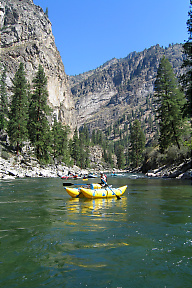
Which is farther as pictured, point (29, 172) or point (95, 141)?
point (95, 141)

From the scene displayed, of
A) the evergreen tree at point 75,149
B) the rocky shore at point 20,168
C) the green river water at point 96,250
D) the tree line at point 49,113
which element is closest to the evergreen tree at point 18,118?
the tree line at point 49,113

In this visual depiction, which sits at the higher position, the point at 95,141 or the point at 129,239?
the point at 95,141

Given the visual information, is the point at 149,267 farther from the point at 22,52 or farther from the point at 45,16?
the point at 45,16

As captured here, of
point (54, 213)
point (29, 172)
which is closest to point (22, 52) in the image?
point (29, 172)

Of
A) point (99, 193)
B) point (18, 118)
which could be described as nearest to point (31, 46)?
point (18, 118)

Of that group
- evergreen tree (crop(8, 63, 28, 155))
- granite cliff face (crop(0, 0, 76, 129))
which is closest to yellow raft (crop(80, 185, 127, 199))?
evergreen tree (crop(8, 63, 28, 155))

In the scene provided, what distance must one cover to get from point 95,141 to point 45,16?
229ft

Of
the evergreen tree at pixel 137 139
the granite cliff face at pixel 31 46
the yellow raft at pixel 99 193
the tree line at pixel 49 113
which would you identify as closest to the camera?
the yellow raft at pixel 99 193

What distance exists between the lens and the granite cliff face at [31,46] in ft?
246

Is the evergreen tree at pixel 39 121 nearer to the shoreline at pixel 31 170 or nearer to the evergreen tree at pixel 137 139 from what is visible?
the shoreline at pixel 31 170

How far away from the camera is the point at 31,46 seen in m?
80.2

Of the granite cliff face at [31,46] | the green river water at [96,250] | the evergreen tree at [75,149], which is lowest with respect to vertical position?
the green river water at [96,250]

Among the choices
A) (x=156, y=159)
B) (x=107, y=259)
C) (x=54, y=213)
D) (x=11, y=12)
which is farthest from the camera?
(x=11, y=12)

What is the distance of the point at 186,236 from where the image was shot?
578cm
